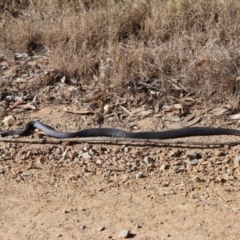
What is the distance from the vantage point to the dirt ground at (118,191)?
13.9 ft

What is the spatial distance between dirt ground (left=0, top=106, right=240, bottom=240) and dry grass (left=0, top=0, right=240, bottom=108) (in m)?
1.04

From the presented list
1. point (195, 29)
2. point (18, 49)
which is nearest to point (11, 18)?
point (18, 49)

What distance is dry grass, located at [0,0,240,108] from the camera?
6496mm

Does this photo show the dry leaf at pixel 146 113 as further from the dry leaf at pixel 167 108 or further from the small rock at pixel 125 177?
the small rock at pixel 125 177

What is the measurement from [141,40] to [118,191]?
3.06 meters

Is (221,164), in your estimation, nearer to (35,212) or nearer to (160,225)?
(160,225)

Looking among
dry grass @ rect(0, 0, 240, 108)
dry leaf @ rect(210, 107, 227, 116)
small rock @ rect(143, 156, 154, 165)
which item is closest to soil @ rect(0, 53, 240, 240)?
small rock @ rect(143, 156, 154, 165)

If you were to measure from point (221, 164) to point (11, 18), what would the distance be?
430cm

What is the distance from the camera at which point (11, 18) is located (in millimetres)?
8312

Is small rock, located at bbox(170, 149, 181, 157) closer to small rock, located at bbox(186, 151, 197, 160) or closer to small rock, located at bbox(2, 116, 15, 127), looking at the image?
small rock, located at bbox(186, 151, 197, 160)

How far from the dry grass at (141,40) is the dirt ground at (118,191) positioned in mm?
1040

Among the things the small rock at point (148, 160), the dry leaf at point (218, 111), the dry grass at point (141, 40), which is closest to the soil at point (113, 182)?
the small rock at point (148, 160)

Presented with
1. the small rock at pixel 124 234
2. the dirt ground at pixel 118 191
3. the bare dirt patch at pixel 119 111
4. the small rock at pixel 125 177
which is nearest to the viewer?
the small rock at pixel 124 234

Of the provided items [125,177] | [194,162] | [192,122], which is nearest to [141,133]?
[192,122]
